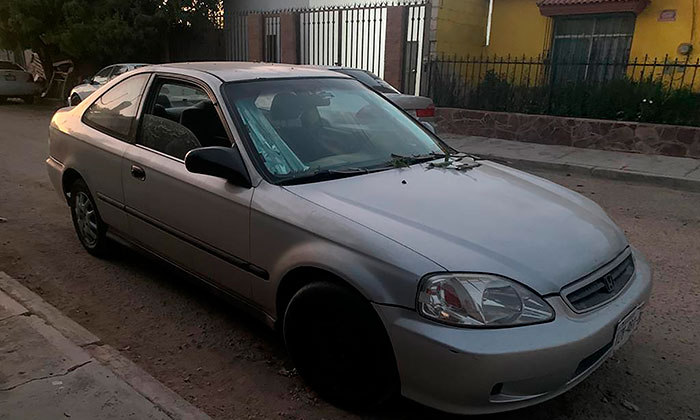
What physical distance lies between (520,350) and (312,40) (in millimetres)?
15095

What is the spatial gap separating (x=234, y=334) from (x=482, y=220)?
71.5 inches

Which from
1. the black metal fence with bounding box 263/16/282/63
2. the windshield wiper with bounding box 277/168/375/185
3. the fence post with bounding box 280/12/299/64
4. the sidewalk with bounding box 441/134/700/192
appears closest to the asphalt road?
the windshield wiper with bounding box 277/168/375/185

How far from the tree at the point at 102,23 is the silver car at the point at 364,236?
15900mm

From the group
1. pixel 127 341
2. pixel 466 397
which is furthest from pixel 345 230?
pixel 127 341

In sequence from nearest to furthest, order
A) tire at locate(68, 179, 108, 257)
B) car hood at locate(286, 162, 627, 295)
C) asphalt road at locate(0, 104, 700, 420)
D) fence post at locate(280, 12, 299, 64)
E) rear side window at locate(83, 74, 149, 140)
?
car hood at locate(286, 162, 627, 295) < asphalt road at locate(0, 104, 700, 420) < rear side window at locate(83, 74, 149, 140) < tire at locate(68, 179, 108, 257) < fence post at locate(280, 12, 299, 64)

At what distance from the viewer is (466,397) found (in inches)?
89.8

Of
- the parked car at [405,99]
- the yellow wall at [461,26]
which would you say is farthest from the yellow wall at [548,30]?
the parked car at [405,99]

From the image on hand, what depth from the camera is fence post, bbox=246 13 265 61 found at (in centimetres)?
1758

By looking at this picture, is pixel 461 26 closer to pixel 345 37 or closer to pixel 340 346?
pixel 345 37

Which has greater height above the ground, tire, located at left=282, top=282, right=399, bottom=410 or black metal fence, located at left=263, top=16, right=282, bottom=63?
black metal fence, located at left=263, top=16, right=282, bottom=63

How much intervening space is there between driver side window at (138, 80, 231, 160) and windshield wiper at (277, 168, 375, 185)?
0.57 meters

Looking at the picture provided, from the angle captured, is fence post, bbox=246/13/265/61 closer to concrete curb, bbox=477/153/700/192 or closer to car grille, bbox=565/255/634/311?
concrete curb, bbox=477/153/700/192

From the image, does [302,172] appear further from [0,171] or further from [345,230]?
[0,171]

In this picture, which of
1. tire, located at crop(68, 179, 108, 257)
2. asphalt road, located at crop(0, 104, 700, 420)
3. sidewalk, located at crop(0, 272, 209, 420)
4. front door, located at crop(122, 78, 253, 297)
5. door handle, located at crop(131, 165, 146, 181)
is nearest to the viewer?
sidewalk, located at crop(0, 272, 209, 420)
